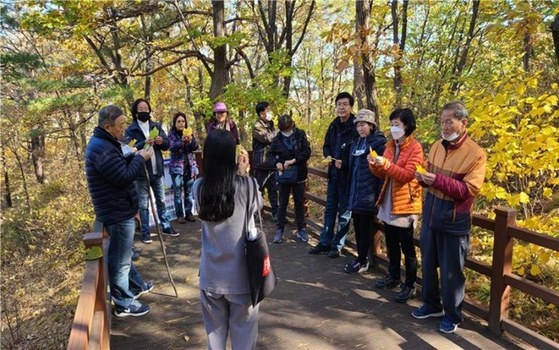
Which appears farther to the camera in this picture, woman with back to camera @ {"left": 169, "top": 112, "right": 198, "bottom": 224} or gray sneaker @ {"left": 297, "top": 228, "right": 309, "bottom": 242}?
woman with back to camera @ {"left": 169, "top": 112, "right": 198, "bottom": 224}

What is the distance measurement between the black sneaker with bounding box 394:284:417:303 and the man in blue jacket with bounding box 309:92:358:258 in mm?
1150

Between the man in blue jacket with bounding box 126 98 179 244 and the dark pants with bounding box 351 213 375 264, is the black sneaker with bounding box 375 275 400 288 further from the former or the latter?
the man in blue jacket with bounding box 126 98 179 244

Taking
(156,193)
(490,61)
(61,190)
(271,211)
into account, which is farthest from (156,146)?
(61,190)

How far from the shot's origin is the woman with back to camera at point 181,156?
19.8ft

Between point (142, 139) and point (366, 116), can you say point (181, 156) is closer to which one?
point (142, 139)

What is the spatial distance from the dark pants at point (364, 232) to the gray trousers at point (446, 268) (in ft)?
3.01

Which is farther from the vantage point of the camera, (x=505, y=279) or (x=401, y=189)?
(x=401, y=189)

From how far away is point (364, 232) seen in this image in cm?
435

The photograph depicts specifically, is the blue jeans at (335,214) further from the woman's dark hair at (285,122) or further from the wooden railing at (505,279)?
the wooden railing at (505,279)

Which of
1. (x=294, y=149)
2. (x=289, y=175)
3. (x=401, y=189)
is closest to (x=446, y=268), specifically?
(x=401, y=189)

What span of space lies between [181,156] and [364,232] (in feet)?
10.9

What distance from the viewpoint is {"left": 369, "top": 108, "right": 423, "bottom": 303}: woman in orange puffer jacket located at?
3.56 metres

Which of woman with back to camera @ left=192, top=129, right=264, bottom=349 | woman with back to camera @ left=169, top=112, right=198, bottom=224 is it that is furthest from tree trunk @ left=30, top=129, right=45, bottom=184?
woman with back to camera @ left=192, top=129, right=264, bottom=349

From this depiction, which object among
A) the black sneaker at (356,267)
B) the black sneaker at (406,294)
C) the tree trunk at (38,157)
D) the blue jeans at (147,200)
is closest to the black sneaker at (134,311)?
the blue jeans at (147,200)
